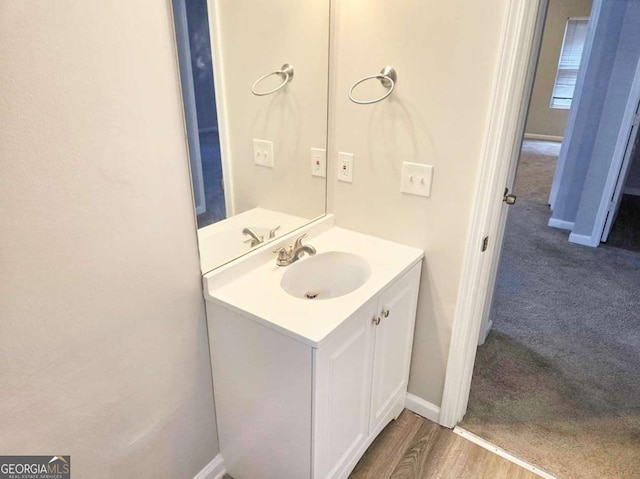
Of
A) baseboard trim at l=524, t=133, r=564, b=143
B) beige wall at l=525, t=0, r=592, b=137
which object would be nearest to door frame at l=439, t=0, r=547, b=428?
beige wall at l=525, t=0, r=592, b=137

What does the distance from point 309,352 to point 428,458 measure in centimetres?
91

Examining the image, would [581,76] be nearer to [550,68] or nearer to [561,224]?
[561,224]

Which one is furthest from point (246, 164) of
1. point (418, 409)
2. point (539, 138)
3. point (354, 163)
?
point (539, 138)

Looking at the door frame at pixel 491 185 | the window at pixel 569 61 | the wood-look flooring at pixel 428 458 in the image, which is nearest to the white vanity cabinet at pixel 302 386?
the wood-look flooring at pixel 428 458

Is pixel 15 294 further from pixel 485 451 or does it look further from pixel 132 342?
pixel 485 451

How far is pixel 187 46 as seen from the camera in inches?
47.1

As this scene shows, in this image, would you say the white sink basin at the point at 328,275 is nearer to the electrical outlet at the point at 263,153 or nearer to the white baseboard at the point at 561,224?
the electrical outlet at the point at 263,153

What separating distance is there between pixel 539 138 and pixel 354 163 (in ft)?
26.6

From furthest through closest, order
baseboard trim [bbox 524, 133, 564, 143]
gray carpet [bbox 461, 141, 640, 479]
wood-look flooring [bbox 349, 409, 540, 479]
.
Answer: baseboard trim [bbox 524, 133, 564, 143] → gray carpet [bbox 461, 141, 640, 479] → wood-look flooring [bbox 349, 409, 540, 479]

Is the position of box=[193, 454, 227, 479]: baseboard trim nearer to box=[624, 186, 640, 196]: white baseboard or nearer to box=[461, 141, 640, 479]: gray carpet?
box=[461, 141, 640, 479]: gray carpet

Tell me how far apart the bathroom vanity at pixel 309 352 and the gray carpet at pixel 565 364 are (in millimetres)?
632

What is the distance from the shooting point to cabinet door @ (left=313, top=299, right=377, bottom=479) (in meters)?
1.26

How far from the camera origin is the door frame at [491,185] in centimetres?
131

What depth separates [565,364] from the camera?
2.26 m
